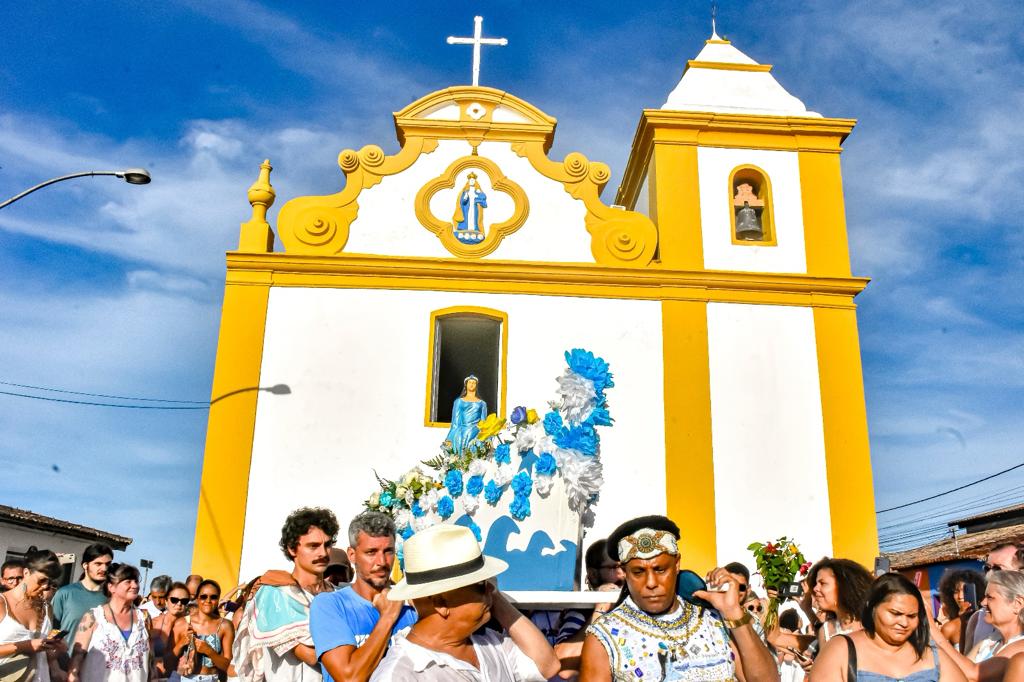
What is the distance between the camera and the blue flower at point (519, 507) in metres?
7.91

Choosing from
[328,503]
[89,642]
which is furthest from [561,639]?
[328,503]

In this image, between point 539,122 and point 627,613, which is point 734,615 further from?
point 539,122

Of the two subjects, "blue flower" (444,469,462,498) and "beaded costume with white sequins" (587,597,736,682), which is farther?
"blue flower" (444,469,462,498)

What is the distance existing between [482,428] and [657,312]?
471cm

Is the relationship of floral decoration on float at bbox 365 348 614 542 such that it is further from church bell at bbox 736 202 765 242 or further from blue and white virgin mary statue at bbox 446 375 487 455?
church bell at bbox 736 202 765 242

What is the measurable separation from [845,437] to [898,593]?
8.75 meters

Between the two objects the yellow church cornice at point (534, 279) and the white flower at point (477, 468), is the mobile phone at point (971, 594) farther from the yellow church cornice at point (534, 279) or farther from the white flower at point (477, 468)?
the yellow church cornice at point (534, 279)

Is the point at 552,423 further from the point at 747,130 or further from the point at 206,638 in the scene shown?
the point at 747,130

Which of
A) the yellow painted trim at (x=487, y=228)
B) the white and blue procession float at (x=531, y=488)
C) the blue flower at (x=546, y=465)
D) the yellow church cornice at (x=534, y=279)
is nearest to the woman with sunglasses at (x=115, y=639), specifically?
the white and blue procession float at (x=531, y=488)

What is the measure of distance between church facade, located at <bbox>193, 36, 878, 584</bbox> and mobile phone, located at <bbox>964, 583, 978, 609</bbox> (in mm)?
5973

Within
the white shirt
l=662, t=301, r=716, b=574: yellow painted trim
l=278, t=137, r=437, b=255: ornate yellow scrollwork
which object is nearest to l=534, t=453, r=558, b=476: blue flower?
l=662, t=301, r=716, b=574: yellow painted trim

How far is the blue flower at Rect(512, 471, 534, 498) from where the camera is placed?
7.89m

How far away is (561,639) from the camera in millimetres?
3654

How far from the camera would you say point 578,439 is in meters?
7.93
